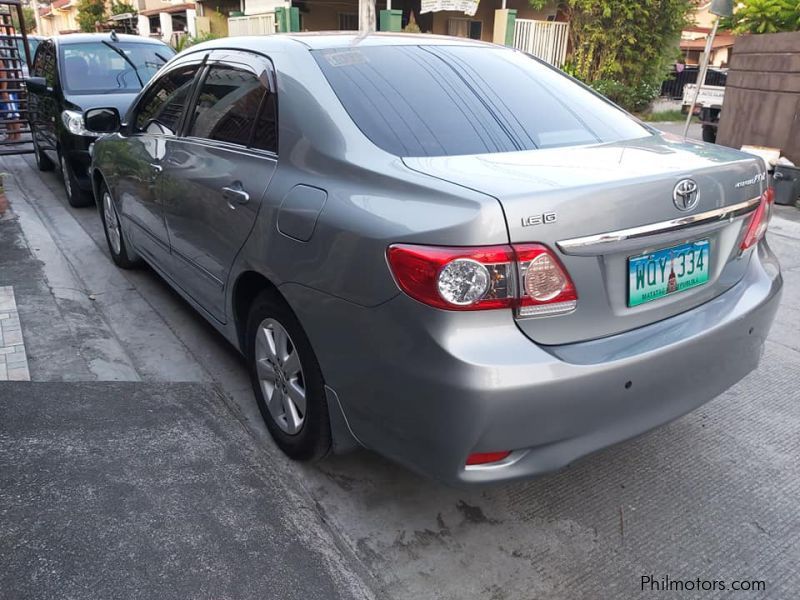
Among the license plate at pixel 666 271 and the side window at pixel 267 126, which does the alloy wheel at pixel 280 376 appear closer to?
the side window at pixel 267 126

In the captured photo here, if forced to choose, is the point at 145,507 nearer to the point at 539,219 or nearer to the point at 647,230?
the point at 539,219

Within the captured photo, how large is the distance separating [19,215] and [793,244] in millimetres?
7319

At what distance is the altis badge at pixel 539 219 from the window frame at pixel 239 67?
120 cm

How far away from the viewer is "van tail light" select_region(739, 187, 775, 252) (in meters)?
2.54

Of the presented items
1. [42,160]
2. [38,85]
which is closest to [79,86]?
Result: [38,85]

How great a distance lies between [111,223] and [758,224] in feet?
14.4

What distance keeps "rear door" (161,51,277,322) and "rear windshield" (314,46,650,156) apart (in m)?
0.40

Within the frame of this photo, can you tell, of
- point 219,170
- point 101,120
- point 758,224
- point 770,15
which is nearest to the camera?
point 758,224

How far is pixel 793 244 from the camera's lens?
19.9 feet

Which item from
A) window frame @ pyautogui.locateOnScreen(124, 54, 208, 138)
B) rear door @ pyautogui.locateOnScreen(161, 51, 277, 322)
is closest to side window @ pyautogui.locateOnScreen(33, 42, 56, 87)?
window frame @ pyautogui.locateOnScreen(124, 54, 208, 138)

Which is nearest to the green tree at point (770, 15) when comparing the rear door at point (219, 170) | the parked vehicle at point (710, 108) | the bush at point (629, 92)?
the parked vehicle at point (710, 108)

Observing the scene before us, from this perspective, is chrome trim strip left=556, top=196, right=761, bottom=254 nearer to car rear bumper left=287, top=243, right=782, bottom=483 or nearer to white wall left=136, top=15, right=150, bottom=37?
car rear bumper left=287, top=243, right=782, bottom=483

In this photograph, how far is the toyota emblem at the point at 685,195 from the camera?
7.06 feet

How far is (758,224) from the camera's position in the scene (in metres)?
2.62
